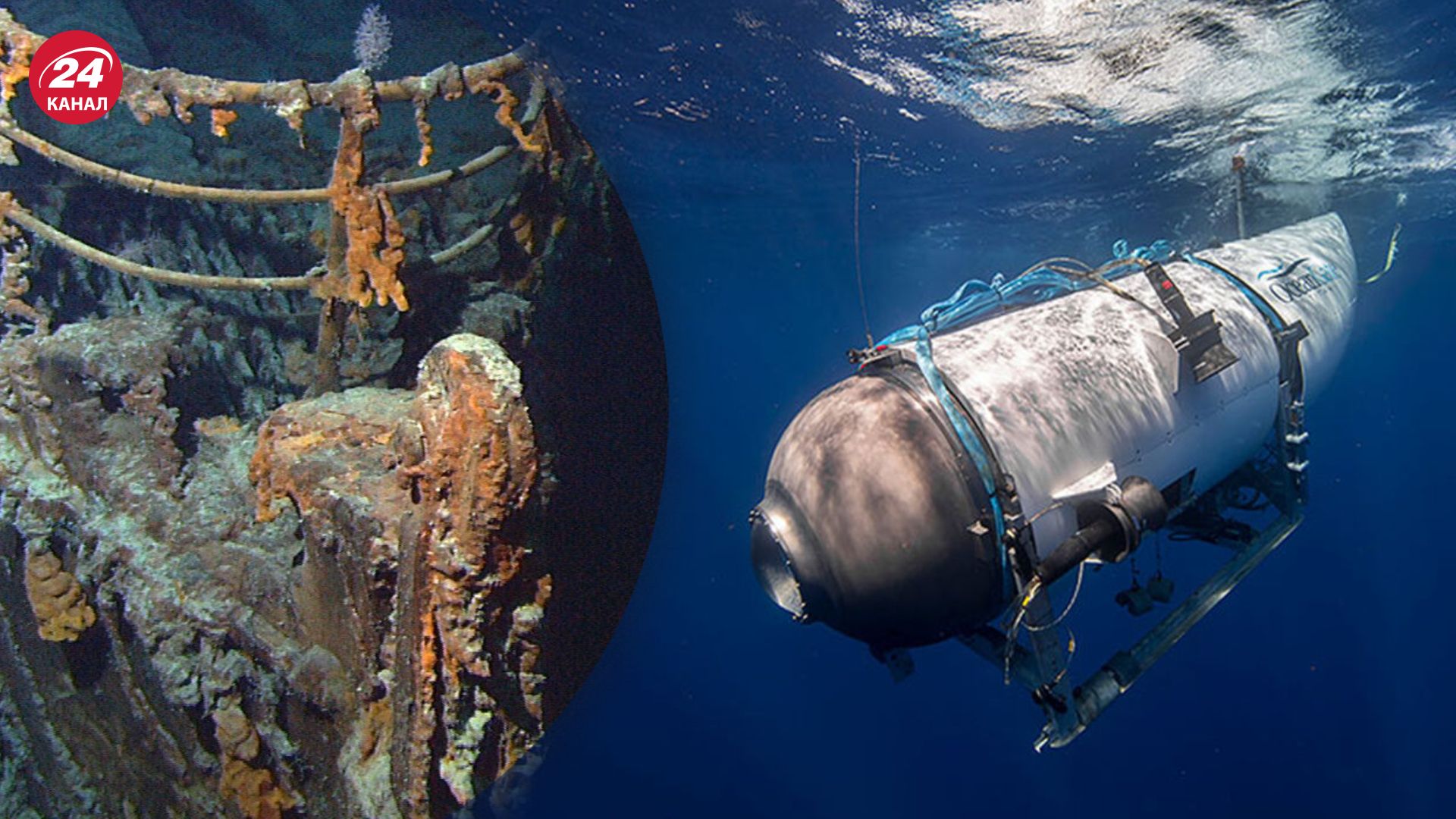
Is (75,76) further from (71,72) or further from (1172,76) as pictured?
(1172,76)

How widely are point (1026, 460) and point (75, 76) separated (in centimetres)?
620

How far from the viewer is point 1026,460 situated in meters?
3.55

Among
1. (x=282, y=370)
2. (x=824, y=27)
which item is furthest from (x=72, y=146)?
(x=824, y=27)

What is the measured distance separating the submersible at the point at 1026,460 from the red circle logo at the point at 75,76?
194 inches

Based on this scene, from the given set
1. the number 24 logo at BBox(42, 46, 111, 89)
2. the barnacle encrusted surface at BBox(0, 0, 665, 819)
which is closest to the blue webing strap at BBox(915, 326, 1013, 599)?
the barnacle encrusted surface at BBox(0, 0, 665, 819)

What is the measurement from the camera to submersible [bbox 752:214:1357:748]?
3.41m

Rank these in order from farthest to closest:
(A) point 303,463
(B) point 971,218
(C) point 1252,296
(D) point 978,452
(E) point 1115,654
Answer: (B) point 971,218 < (C) point 1252,296 < (E) point 1115,654 < (A) point 303,463 < (D) point 978,452

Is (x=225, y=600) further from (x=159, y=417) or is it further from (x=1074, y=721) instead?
(x=1074, y=721)

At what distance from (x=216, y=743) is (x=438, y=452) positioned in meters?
2.51

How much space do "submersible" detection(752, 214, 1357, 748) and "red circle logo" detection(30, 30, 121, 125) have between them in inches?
194

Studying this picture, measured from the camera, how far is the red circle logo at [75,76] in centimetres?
410

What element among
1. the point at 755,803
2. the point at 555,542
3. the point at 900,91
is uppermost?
the point at 900,91

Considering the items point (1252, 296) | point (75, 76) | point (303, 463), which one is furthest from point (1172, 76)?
point (75, 76)

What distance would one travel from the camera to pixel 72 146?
479 centimetres
